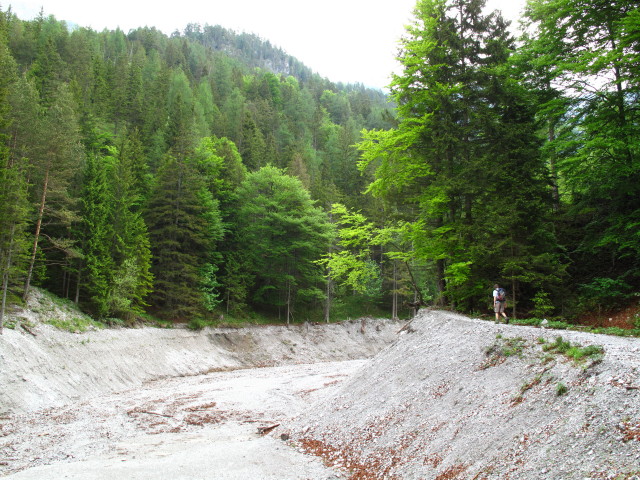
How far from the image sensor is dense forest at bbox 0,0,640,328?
14531 mm

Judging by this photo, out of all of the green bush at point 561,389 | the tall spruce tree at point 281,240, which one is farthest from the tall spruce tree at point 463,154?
the tall spruce tree at point 281,240

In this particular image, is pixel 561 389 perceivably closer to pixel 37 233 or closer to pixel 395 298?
pixel 37 233

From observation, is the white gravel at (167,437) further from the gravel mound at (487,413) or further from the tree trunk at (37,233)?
the tree trunk at (37,233)

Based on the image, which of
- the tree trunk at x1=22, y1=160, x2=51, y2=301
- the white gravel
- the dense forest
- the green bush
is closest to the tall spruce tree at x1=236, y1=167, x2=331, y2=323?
the dense forest

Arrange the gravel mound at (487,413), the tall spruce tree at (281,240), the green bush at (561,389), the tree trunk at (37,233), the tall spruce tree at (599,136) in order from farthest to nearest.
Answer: the tall spruce tree at (281,240), the tree trunk at (37,233), the tall spruce tree at (599,136), the green bush at (561,389), the gravel mound at (487,413)

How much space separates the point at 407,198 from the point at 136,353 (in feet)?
64.9

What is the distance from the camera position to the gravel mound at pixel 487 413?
5.87 meters

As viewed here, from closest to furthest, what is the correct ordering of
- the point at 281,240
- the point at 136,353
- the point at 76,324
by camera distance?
the point at 76,324 → the point at 136,353 → the point at 281,240

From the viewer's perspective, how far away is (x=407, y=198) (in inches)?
693

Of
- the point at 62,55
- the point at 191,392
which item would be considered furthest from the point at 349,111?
the point at 191,392

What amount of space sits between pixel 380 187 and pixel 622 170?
8.56 m

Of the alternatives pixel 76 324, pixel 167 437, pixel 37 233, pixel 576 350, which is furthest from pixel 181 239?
pixel 576 350

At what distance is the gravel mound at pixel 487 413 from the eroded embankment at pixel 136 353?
12.8 m

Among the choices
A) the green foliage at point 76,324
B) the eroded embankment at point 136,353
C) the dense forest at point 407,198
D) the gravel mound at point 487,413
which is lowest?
the eroded embankment at point 136,353
